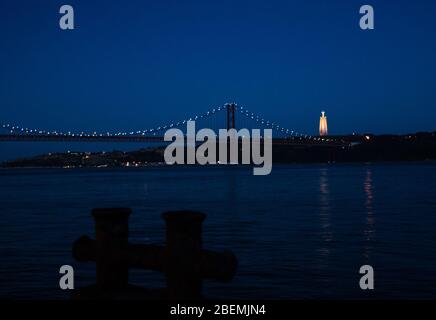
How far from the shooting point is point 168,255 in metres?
4.01

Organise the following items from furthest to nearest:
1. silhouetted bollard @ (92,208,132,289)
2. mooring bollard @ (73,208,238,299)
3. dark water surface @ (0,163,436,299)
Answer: dark water surface @ (0,163,436,299) → silhouetted bollard @ (92,208,132,289) → mooring bollard @ (73,208,238,299)

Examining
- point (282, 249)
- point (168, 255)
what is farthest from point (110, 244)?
point (282, 249)

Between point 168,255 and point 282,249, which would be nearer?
point 168,255

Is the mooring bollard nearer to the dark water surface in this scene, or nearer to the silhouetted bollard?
the silhouetted bollard

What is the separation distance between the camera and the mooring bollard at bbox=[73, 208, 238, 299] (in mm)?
3898

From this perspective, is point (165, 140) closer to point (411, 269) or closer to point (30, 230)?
point (30, 230)

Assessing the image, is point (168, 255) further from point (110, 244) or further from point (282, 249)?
point (282, 249)

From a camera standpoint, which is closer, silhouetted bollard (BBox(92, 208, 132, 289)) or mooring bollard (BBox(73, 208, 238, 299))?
mooring bollard (BBox(73, 208, 238, 299))

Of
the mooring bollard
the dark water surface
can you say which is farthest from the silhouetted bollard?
the dark water surface

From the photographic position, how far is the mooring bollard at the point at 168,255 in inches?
153

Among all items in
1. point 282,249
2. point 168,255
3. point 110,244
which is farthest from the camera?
point 282,249
